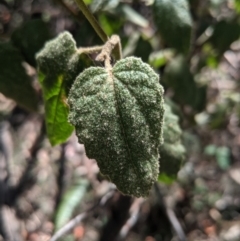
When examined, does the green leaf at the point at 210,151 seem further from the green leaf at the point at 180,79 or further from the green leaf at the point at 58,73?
the green leaf at the point at 58,73

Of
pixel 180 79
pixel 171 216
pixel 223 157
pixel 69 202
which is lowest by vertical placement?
pixel 223 157

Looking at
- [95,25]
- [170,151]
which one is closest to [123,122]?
[95,25]

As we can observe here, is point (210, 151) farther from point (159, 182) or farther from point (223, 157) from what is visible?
point (159, 182)

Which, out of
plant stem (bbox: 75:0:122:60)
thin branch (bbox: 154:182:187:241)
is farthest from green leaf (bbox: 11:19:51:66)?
thin branch (bbox: 154:182:187:241)

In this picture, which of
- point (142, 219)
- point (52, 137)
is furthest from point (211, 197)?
point (52, 137)

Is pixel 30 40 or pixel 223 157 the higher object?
pixel 30 40

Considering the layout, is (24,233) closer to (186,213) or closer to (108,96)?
(186,213)

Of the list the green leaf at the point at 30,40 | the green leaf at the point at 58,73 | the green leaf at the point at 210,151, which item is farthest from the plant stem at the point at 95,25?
the green leaf at the point at 210,151
